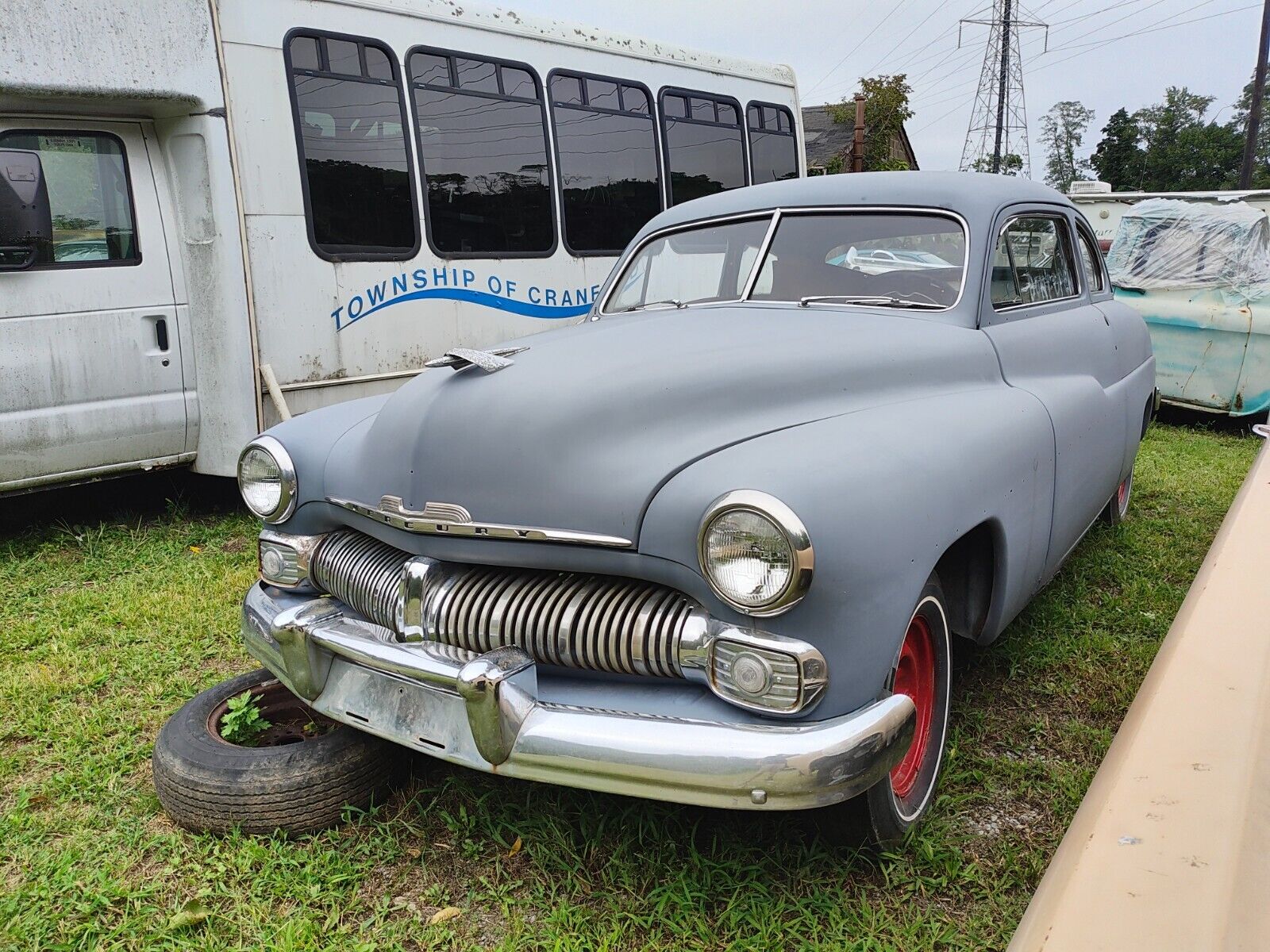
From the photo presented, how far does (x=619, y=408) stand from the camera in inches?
87.3

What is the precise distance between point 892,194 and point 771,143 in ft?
18.1

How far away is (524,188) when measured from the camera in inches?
258

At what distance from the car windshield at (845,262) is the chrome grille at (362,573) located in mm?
1375

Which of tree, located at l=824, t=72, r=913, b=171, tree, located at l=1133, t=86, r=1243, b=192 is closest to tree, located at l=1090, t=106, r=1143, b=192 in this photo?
tree, located at l=1133, t=86, r=1243, b=192

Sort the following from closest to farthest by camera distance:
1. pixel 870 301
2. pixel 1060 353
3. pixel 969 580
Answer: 1. pixel 969 580
2. pixel 870 301
3. pixel 1060 353

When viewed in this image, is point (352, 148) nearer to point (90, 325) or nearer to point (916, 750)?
point (90, 325)

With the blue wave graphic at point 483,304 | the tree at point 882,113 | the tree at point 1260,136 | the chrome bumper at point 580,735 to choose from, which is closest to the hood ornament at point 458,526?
the chrome bumper at point 580,735

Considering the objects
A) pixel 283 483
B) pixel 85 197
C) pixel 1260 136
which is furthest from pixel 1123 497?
pixel 1260 136

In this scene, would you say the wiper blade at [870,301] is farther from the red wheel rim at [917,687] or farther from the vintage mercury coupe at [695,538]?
the red wheel rim at [917,687]

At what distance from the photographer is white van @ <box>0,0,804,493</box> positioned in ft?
15.0

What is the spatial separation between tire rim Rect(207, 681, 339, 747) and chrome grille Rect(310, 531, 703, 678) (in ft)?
2.08

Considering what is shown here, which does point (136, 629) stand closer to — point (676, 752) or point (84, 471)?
point (84, 471)

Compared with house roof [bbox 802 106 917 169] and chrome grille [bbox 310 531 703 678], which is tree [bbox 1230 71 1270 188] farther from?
chrome grille [bbox 310 531 703 678]

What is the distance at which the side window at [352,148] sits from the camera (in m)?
5.43
